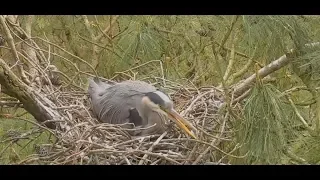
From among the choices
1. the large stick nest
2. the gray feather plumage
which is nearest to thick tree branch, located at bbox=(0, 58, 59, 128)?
the large stick nest

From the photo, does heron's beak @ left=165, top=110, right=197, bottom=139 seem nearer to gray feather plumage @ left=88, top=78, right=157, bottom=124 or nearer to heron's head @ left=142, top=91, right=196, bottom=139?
heron's head @ left=142, top=91, right=196, bottom=139

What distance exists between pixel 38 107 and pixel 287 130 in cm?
70

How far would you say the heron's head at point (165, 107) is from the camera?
1.65 m

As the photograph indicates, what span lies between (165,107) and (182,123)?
10cm

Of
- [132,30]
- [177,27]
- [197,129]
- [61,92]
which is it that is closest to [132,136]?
[197,129]

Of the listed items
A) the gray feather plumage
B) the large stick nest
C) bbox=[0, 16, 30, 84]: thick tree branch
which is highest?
bbox=[0, 16, 30, 84]: thick tree branch

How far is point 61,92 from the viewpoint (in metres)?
1.97

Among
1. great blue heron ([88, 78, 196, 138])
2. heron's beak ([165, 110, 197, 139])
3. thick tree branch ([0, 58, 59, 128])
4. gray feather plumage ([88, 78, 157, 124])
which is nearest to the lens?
thick tree branch ([0, 58, 59, 128])

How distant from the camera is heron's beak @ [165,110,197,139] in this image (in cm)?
162

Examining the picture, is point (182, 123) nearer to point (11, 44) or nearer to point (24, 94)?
point (24, 94)

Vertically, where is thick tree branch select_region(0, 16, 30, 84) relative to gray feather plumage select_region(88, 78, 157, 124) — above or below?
above

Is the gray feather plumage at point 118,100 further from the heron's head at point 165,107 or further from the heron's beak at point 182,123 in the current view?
the heron's beak at point 182,123

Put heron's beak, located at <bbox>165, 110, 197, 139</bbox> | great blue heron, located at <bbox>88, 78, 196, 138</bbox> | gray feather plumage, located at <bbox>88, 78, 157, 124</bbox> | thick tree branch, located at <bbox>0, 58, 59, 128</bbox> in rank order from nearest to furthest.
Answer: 1. thick tree branch, located at <bbox>0, 58, 59, 128</bbox>
2. heron's beak, located at <bbox>165, 110, 197, 139</bbox>
3. great blue heron, located at <bbox>88, 78, 196, 138</bbox>
4. gray feather plumage, located at <bbox>88, 78, 157, 124</bbox>

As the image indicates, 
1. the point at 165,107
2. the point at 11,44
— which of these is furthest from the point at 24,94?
the point at 165,107
